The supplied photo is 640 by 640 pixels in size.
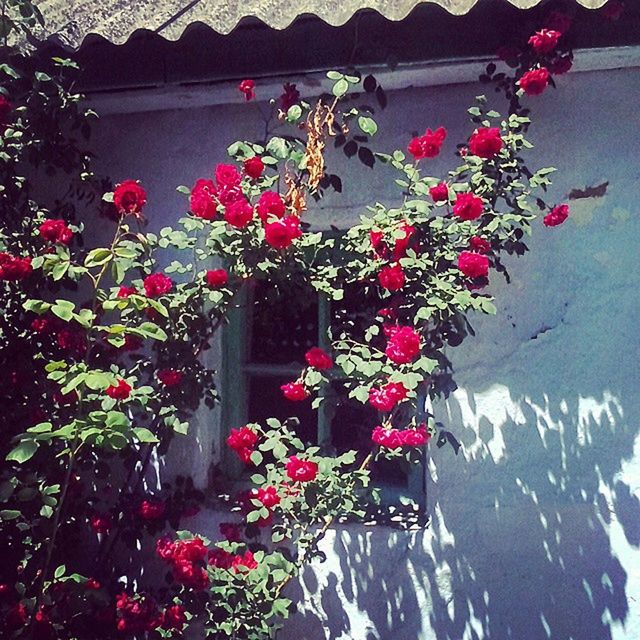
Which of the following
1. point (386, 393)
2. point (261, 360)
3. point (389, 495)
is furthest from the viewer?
point (261, 360)

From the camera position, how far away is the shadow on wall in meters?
2.52

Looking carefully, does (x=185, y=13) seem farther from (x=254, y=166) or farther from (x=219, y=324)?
(x=219, y=324)

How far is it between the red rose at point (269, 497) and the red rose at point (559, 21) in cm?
177

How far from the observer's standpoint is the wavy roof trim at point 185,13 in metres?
2.43

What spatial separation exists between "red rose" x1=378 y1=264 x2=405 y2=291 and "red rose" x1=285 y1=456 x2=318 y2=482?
0.62 m

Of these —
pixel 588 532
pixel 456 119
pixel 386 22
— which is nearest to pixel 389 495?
pixel 588 532

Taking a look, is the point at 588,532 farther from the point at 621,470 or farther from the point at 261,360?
the point at 261,360

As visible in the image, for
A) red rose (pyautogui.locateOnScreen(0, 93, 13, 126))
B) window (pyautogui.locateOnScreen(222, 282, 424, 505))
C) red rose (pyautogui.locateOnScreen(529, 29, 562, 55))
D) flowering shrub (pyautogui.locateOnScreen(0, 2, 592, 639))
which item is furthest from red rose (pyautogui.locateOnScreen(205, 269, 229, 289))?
red rose (pyautogui.locateOnScreen(529, 29, 562, 55))

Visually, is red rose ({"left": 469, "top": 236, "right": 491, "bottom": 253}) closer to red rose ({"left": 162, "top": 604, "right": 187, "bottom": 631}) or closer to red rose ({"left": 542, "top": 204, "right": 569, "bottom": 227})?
red rose ({"left": 542, "top": 204, "right": 569, "bottom": 227})

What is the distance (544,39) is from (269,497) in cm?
173

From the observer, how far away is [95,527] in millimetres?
2711

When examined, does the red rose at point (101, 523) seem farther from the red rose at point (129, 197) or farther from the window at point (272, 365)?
the red rose at point (129, 197)

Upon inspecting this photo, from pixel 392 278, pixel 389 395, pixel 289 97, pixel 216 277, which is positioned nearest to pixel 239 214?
pixel 216 277

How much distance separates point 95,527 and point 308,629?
900mm
